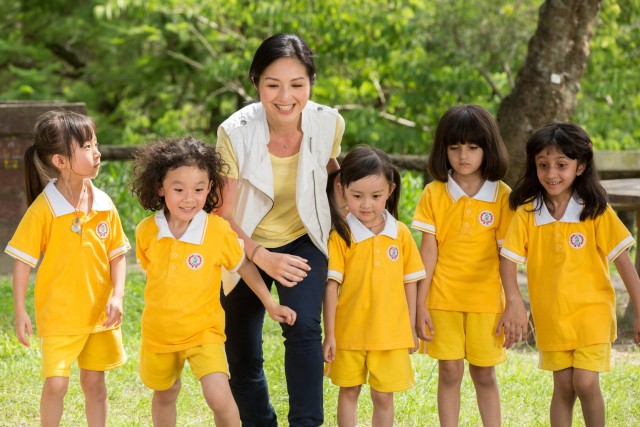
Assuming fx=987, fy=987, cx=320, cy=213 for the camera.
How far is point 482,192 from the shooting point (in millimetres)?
4012

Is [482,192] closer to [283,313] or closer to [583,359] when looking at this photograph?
[583,359]

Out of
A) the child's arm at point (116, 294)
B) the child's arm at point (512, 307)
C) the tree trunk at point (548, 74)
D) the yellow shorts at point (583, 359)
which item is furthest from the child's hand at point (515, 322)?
the tree trunk at point (548, 74)

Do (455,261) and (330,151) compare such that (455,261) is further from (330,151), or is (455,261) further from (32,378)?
(32,378)

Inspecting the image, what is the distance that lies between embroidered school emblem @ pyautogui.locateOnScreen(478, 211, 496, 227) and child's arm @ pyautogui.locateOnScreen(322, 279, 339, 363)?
2.12 ft

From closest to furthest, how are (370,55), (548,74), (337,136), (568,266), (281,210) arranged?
(568,266) < (281,210) < (337,136) < (548,74) < (370,55)

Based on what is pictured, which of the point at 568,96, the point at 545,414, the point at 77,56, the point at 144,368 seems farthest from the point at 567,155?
the point at 77,56

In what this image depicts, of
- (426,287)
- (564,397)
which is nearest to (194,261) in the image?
(426,287)

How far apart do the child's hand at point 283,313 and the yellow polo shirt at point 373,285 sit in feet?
0.81

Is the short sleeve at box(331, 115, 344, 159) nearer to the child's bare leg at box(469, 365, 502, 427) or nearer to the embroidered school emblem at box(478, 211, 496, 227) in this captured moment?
the embroidered school emblem at box(478, 211, 496, 227)

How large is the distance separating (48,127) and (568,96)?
17.0 ft

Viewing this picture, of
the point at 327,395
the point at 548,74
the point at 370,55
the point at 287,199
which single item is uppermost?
the point at 370,55

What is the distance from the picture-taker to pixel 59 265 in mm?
3771

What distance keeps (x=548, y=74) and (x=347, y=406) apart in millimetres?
4680

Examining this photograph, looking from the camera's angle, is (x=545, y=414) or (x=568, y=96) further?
(x=568, y=96)
